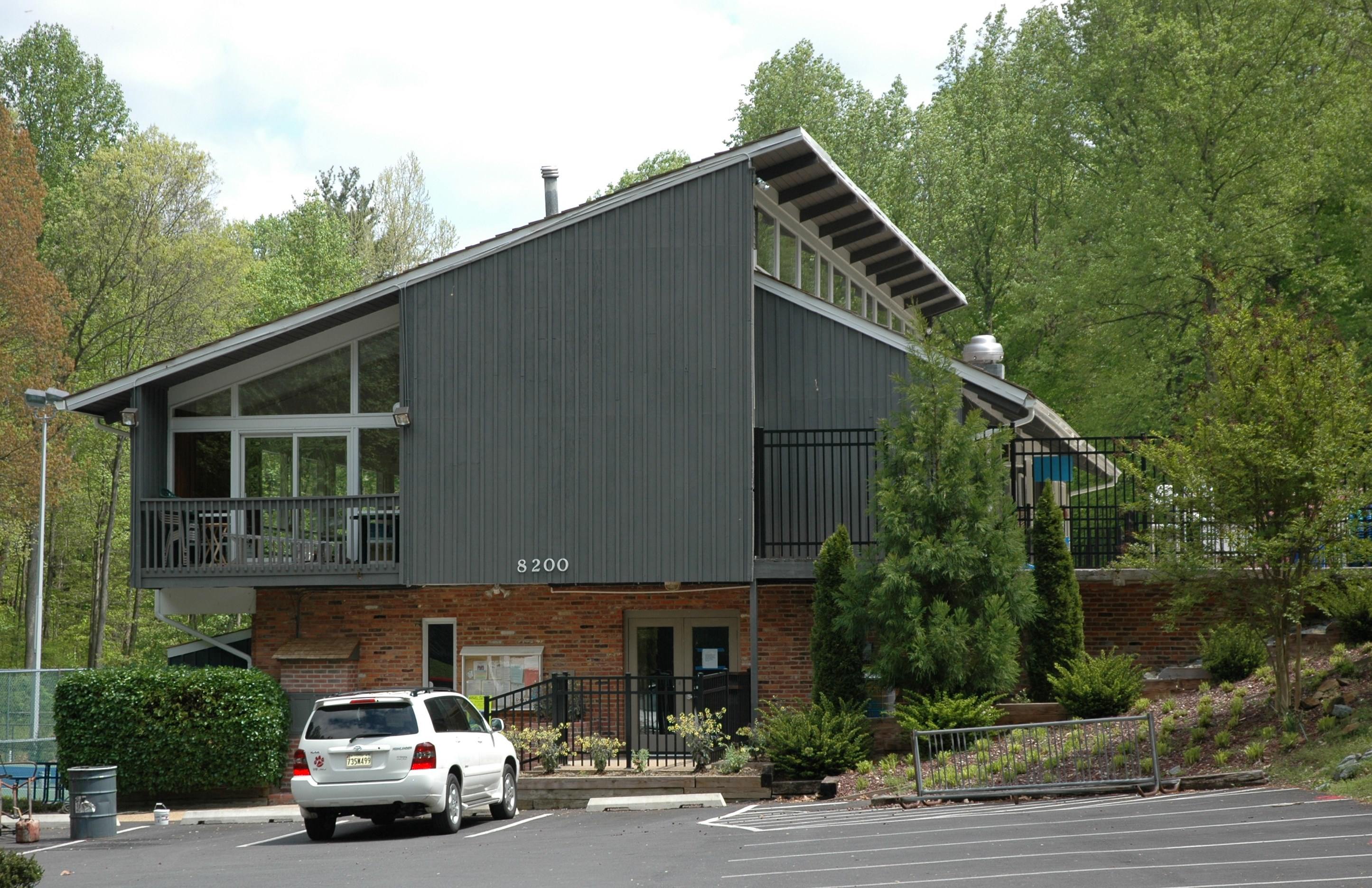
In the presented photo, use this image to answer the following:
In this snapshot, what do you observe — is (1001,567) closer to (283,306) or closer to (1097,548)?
(1097,548)

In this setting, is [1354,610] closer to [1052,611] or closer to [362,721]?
[1052,611]

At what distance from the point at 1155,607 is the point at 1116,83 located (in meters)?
17.3

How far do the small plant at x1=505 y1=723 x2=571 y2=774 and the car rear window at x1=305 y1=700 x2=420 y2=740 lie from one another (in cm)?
422

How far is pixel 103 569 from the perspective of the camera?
1740 inches

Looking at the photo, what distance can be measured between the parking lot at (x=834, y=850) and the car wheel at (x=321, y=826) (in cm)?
13

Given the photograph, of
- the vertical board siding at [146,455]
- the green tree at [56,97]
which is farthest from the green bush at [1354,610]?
the green tree at [56,97]

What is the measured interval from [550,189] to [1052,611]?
39.6 feet

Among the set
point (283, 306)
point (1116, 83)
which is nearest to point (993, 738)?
point (1116, 83)

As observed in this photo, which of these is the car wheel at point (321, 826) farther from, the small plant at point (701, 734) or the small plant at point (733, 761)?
the small plant at point (733, 761)

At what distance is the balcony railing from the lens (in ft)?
69.9

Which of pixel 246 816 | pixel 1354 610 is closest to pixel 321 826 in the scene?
pixel 246 816

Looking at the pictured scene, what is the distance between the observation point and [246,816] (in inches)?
A: 749

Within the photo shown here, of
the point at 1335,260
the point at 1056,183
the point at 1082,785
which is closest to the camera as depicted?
the point at 1082,785

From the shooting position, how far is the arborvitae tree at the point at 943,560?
59.5ft
